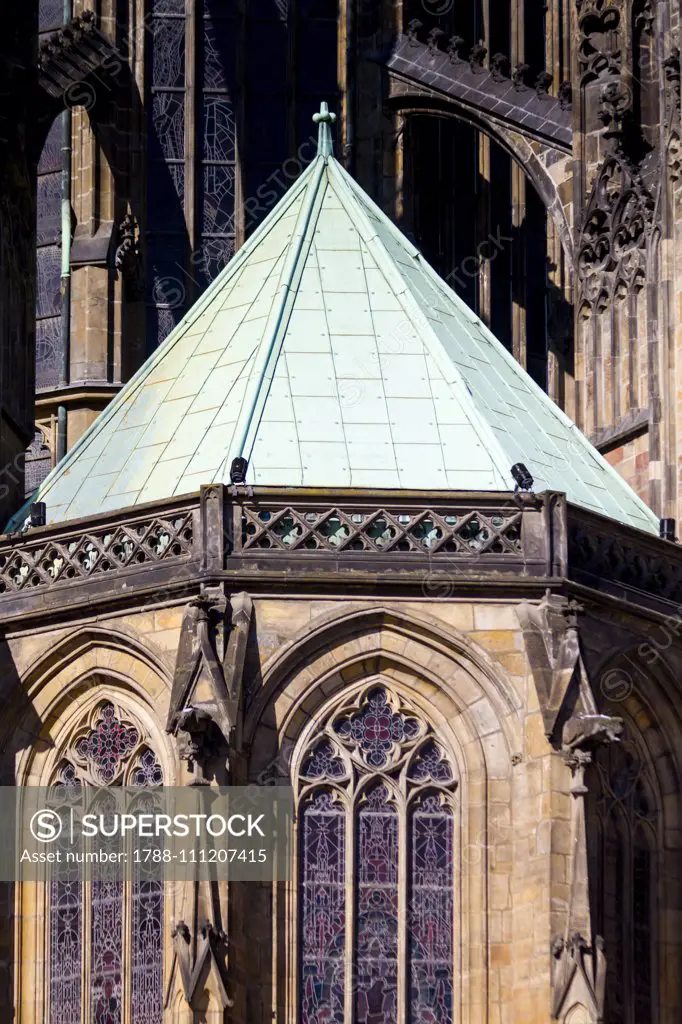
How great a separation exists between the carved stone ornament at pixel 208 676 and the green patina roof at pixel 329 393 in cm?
169

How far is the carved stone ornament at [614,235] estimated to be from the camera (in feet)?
138

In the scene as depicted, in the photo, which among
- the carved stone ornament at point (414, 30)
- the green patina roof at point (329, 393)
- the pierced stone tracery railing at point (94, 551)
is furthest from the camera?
the carved stone ornament at point (414, 30)

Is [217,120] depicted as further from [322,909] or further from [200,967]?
[200,967]

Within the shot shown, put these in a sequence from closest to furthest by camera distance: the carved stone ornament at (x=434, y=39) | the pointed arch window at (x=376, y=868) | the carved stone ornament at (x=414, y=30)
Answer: the pointed arch window at (x=376, y=868)
the carved stone ornament at (x=434, y=39)
the carved stone ornament at (x=414, y=30)

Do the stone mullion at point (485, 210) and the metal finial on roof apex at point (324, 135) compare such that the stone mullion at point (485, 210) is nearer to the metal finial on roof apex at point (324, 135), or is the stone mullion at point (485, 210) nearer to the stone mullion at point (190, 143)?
the stone mullion at point (190, 143)

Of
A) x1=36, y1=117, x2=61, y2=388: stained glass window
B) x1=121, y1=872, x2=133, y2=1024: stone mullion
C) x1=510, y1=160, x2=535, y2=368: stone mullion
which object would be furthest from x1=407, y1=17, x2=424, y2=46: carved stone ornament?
x1=121, y1=872, x2=133, y2=1024: stone mullion

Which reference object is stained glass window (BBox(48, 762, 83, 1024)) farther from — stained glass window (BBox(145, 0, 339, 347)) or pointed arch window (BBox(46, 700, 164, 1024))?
stained glass window (BBox(145, 0, 339, 347))

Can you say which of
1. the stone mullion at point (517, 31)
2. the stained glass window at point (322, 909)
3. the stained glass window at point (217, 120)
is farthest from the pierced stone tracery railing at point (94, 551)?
the stone mullion at point (517, 31)

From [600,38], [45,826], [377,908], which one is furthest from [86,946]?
[600,38]

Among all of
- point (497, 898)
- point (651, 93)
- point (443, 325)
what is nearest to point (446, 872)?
point (497, 898)

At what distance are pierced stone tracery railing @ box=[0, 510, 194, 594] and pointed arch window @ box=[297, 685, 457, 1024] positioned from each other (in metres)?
2.35

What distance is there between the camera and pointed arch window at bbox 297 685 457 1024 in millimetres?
34750

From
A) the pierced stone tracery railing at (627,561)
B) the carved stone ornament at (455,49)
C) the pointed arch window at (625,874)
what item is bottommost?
the pointed arch window at (625,874)

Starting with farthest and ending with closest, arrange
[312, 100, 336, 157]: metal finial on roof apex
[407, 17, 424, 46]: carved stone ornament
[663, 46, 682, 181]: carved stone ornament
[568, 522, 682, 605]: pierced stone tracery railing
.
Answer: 1. [407, 17, 424, 46]: carved stone ornament
2. [663, 46, 682, 181]: carved stone ornament
3. [312, 100, 336, 157]: metal finial on roof apex
4. [568, 522, 682, 605]: pierced stone tracery railing
